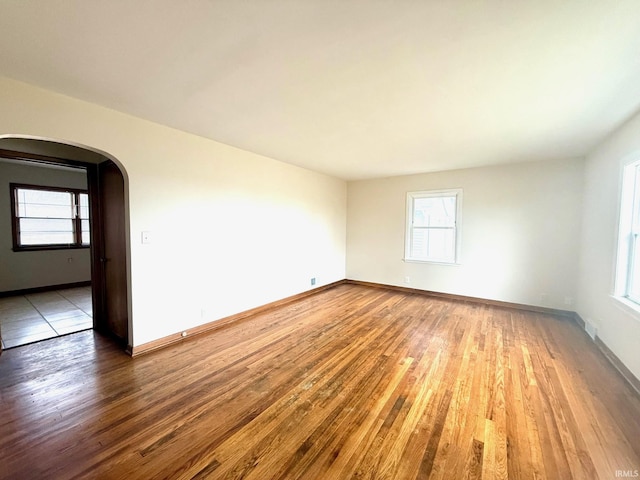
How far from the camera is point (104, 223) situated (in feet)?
10.7

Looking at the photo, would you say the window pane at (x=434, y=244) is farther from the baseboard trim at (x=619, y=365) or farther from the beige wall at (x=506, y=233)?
the baseboard trim at (x=619, y=365)

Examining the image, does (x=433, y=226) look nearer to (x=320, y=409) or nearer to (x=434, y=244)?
(x=434, y=244)

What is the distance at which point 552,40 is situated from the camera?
1525 mm

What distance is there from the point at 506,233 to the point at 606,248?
148 cm

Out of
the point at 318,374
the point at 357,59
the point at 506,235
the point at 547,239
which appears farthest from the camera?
the point at 506,235

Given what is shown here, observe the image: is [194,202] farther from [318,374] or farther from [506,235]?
[506,235]

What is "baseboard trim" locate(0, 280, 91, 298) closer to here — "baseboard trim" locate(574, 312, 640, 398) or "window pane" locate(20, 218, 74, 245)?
"window pane" locate(20, 218, 74, 245)

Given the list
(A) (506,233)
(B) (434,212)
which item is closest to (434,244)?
(B) (434,212)

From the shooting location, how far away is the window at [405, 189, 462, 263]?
4949mm

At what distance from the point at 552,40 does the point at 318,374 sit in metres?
2.89

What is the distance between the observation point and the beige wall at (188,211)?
7.71 feet

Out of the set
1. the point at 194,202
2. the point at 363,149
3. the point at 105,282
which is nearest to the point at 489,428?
the point at 363,149

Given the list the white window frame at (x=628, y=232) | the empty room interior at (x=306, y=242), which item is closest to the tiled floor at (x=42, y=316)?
the empty room interior at (x=306, y=242)

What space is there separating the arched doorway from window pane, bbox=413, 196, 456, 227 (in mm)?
4816
